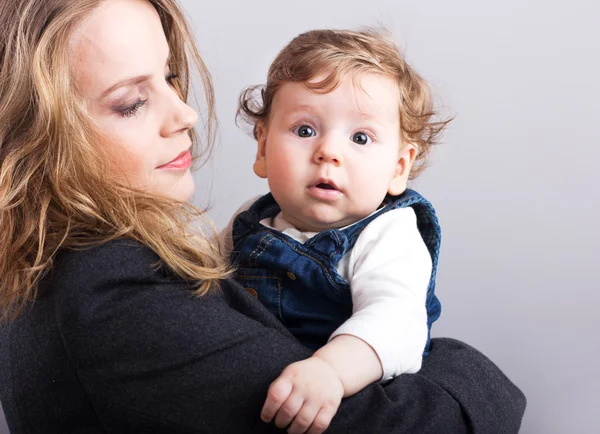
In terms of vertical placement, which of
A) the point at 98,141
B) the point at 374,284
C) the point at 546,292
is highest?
the point at 98,141

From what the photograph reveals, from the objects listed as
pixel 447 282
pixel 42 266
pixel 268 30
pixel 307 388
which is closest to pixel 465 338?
pixel 447 282

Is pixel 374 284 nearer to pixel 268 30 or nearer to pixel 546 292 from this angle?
pixel 546 292

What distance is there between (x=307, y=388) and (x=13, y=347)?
1.92ft

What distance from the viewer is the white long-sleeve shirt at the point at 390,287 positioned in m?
1.53

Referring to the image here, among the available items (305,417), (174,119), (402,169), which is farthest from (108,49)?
(305,417)

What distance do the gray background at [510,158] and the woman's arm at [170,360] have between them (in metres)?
1.19

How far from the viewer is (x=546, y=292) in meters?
2.56

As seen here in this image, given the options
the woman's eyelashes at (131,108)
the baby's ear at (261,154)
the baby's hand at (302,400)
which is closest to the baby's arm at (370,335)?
the baby's hand at (302,400)

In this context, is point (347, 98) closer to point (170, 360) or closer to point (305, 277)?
point (305, 277)

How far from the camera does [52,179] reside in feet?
5.22

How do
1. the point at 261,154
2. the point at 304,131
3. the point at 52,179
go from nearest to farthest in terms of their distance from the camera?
1. the point at 52,179
2. the point at 304,131
3. the point at 261,154

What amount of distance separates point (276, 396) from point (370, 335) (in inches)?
9.4

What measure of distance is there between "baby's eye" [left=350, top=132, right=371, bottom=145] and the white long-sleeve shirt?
0.53ft

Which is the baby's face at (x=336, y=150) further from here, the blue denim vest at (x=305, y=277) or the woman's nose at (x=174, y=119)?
the woman's nose at (x=174, y=119)
